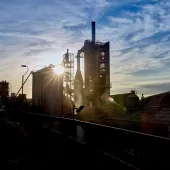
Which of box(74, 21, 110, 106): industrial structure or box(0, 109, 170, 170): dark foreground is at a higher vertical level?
box(74, 21, 110, 106): industrial structure

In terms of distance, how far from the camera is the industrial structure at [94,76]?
52.7m

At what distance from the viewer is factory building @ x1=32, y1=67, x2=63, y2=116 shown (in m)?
25.2

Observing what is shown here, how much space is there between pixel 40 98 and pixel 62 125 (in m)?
20.3

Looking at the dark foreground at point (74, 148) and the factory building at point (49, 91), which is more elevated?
the factory building at point (49, 91)

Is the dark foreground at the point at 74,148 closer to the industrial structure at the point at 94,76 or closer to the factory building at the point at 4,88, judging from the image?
the factory building at the point at 4,88

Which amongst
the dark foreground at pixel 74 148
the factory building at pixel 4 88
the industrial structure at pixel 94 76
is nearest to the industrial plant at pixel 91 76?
the industrial structure at pixel 94 76

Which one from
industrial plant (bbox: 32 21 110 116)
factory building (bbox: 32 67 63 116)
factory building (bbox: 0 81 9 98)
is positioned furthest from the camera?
industrial plant (bbox: 32 21 110 116)

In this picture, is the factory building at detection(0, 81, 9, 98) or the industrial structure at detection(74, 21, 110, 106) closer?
the factory building at detection(0, 81, 9, 98)

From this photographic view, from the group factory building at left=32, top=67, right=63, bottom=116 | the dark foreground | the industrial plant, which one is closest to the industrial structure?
the industrial plant

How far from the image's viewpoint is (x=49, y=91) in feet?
82.8

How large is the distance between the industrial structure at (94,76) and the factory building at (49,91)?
26618 mm

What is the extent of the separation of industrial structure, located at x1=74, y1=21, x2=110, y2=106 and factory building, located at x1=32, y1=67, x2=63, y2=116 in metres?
26.6

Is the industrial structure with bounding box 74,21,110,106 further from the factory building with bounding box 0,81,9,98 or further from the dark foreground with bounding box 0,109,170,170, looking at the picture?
the dark foreground with bounding box 0,109,170,170

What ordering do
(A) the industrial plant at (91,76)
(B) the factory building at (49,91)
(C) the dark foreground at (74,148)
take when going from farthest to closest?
(A) the industrial plant at (91,76), (B) the factory building at (49,91), (C) the dark foreground at (74,148)
